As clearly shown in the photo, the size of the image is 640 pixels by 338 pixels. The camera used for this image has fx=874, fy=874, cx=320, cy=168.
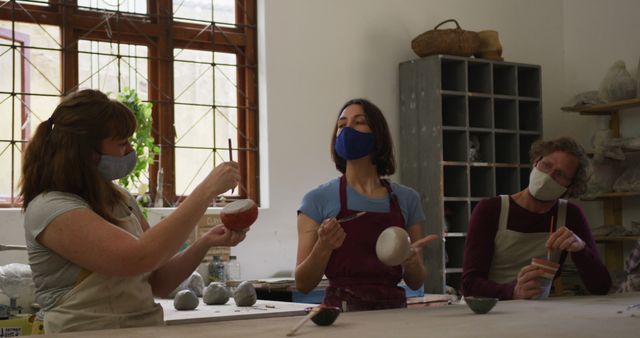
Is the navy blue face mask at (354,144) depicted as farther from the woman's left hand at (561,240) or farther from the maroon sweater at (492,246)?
the woman's left hand at (561,240)

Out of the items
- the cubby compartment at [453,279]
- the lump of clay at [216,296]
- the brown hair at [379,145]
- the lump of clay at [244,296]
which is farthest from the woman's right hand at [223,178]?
the cubby compartment at [453,279]

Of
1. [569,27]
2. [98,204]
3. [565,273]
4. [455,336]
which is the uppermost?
[569,27]

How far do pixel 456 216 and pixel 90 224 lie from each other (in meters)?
3.92

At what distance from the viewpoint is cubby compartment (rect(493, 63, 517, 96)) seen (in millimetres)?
5777

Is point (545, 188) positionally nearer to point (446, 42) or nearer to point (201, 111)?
point (446, 42)

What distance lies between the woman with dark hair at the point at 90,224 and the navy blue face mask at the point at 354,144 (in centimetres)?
70

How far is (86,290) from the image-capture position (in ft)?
6.60

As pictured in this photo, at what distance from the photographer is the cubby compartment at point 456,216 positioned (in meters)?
5.55

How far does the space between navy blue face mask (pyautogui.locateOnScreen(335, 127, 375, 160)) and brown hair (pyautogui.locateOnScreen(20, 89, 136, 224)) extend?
89cm

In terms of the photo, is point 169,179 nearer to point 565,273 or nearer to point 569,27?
point 565,273

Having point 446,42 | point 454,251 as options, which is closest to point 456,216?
point 454,251

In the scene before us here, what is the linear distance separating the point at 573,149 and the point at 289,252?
2.45m

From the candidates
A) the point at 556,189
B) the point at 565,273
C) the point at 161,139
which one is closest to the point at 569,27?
the point at 565,273

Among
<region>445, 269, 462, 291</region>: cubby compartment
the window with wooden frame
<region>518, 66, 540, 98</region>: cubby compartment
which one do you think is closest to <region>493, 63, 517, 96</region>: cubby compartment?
<region>518, 66, 540, 98</region>: cubby compartment
